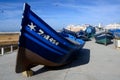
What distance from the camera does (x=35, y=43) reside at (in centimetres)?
681

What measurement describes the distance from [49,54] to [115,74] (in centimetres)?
253

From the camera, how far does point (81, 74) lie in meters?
7.21

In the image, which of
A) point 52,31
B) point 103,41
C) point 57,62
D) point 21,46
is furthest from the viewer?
point 103,41

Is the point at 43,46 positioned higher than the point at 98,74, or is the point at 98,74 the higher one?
the point at 43,46

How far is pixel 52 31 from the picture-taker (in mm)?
7102

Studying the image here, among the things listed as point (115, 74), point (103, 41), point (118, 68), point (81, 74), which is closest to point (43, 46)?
point (81, 74)

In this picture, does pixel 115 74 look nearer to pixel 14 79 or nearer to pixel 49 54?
pixel 49 54

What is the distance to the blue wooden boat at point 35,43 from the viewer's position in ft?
21.4

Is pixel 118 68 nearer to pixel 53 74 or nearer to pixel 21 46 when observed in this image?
Result: pixel 53 74

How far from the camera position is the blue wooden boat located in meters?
6.53

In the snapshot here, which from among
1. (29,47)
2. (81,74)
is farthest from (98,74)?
(29,47)

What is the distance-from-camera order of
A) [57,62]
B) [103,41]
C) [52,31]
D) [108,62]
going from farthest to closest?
1. [103,41]
2. [108,62]
3. [57,62]
4. [52,31]

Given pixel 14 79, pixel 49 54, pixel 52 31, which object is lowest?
pixel 14 79

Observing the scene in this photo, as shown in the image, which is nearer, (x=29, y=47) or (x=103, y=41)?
(x=29, y=47)
